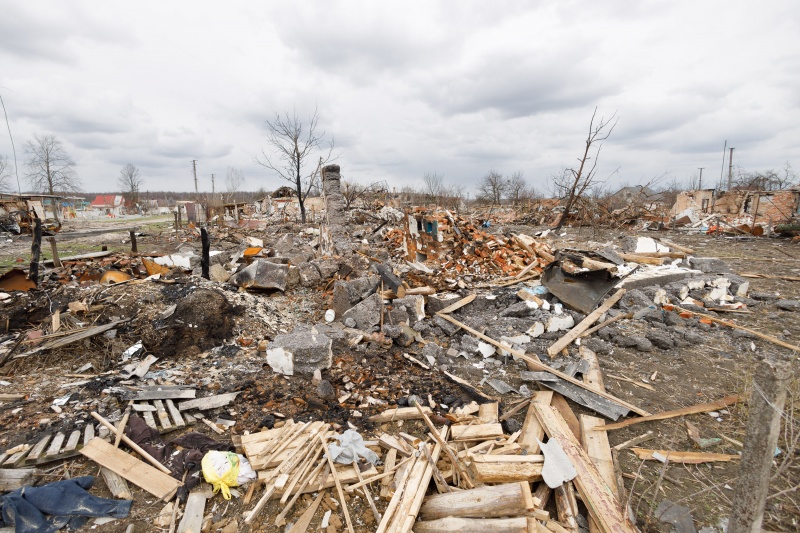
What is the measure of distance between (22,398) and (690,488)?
275 inches

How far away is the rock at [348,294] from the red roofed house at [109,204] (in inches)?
2345

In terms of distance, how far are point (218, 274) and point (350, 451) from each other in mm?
6906

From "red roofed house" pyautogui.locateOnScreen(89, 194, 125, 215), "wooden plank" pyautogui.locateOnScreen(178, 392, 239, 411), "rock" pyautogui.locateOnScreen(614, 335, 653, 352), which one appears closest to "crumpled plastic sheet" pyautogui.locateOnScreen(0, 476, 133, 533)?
"wooden plank" pyautogui.locateOnScreen(178, 392, 239, 411)

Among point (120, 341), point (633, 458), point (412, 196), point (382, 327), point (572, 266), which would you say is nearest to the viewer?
point (633, 458)

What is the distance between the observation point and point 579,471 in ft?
10.0

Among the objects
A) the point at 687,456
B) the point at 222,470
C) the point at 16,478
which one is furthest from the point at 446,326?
the point at 16,478

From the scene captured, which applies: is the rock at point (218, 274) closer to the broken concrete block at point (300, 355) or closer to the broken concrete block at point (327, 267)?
the broken concrete block at point (327, 267)

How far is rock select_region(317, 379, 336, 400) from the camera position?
441 cm

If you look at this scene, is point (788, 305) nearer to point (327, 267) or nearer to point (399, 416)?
point (399, 416)

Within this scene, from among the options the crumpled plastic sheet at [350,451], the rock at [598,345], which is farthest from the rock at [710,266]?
the crumpled plastic sheet at [350,451]

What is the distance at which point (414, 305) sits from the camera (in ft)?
21.8

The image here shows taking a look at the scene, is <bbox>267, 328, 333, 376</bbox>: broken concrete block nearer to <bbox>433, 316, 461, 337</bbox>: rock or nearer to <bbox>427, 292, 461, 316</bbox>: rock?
<bbox>433, 316, 461, 337</bbox>: rock

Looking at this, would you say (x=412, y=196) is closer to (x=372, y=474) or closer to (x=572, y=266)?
(x=572, y=266)

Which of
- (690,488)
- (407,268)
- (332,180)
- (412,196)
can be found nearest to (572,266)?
(407,268)
